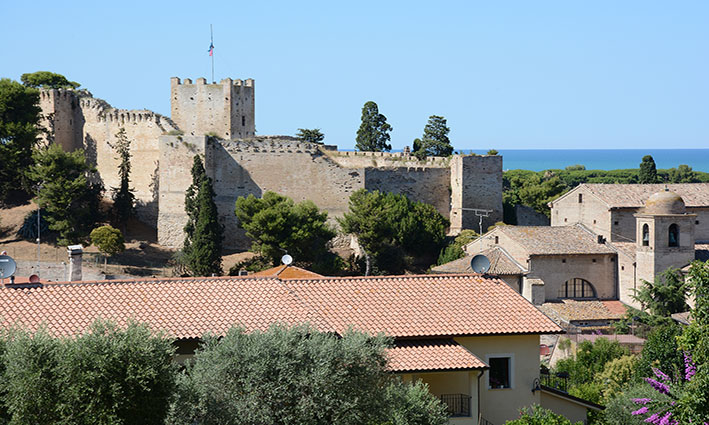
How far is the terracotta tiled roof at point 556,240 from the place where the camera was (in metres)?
42.4

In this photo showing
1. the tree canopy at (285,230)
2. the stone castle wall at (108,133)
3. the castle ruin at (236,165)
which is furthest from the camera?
the stone castle wall at (108,133)

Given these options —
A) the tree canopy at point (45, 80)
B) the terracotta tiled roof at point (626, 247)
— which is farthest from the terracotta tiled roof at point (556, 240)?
the tree canopy at point (45, 80)

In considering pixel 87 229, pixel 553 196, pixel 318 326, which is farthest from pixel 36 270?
pixel 553 196

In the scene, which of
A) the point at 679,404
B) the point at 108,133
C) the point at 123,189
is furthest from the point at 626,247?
the point at 108,133

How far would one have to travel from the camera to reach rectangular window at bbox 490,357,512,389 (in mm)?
21344

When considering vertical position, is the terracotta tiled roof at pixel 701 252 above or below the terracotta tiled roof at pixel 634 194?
below

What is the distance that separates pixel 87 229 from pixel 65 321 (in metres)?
31.6

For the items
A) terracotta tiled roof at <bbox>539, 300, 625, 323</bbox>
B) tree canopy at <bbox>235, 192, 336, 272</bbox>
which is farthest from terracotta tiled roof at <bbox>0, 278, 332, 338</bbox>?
tree canopy at <bbox>235, 192, 336, 272</bbox>

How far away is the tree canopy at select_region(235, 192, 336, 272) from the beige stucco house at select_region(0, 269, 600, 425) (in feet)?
83.0

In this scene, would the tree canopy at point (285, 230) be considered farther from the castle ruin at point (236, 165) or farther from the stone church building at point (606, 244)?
the stone church building at point (606, 244)

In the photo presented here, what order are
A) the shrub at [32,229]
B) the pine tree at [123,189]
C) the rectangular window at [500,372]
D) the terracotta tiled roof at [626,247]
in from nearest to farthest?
the rectangular window at [500,372]
the terracotta tiled roof at [626,247]
the shrub at [32,229]
the pine tree at [123,189]

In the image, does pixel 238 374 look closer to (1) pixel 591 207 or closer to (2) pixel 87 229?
(1) pixel 591 207

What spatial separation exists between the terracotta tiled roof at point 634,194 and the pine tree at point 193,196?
17913 millimetres

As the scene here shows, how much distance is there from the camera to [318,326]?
783 inches
